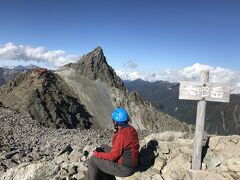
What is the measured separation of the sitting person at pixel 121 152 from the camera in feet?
40.8

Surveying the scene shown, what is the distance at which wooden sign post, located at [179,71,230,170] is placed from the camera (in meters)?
14.4

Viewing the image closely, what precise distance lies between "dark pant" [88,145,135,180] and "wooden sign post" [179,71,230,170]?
3.28 m

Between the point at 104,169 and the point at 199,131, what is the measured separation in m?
4.39

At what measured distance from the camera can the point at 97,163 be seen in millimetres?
13023

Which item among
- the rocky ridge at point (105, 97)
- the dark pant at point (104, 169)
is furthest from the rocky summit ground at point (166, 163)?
the rocky ridge at point (105, 97)

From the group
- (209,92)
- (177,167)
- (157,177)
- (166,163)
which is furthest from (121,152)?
(209,92)

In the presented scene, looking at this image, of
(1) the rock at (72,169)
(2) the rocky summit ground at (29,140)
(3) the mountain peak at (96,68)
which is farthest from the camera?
(3) the mountain peak at (96,68)

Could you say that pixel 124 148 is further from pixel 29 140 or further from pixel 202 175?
pixel 29 140

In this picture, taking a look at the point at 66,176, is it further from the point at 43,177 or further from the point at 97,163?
the point at 97,163

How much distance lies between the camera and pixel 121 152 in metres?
12.5

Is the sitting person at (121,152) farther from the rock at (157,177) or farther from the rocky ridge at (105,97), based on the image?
the rocky ridge at (105,97)

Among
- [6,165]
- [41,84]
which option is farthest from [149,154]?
[41,84]

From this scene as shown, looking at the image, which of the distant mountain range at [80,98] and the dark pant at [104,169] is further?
the distant mountain range at [80,98]

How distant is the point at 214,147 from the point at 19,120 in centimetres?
3944
